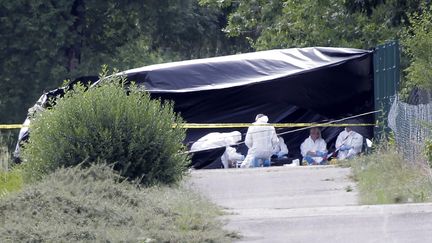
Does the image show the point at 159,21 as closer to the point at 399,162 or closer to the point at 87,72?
the point at 87,72

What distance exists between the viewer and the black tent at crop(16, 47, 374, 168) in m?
20.4

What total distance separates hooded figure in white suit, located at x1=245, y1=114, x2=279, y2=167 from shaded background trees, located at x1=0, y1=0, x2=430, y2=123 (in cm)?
554

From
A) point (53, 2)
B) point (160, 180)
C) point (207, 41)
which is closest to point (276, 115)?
point (160, 180)

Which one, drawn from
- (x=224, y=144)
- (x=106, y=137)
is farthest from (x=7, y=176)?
(x=224, y=144)

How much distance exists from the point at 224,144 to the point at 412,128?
5785 millimetres

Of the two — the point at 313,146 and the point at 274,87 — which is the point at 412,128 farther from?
the point at 274,87

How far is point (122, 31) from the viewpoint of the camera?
34000 millimetres

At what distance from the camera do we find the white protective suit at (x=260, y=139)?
1941 cm

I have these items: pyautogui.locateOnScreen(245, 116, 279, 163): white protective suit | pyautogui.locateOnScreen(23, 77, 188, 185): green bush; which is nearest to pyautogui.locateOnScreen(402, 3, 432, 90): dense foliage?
pyautogui.locateOnScreen(245, 116, 279, 163): white protective suit

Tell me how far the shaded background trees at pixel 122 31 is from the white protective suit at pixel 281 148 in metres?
4.82

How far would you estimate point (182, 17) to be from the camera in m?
34.9

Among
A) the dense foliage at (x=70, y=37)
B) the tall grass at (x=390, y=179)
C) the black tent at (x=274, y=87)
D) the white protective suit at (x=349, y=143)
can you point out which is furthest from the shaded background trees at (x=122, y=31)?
the tall grass at (x=390, y=179)

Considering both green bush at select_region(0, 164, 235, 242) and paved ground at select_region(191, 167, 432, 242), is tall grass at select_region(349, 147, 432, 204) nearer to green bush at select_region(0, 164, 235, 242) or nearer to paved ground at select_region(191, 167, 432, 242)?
paved ground at select_region(191, 167, 432, 242)

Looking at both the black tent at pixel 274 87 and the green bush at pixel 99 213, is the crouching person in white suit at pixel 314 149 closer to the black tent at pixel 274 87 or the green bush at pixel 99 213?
the black tent at pixel 274 87
